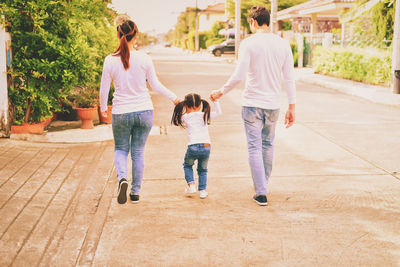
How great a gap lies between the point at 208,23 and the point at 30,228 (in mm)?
102476

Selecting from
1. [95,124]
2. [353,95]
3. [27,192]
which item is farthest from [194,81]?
[27,192]

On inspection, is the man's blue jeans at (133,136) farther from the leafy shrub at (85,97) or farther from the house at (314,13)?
the house at (314,13)

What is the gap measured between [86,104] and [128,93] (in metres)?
4.55

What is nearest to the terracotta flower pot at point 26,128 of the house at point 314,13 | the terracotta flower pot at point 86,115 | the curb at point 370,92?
the terracotta flower pot at point 86,115

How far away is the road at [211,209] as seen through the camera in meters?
3.95

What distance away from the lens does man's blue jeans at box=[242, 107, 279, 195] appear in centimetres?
501

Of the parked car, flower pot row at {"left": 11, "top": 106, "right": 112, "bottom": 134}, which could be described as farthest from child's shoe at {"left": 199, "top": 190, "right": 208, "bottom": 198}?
the parked car

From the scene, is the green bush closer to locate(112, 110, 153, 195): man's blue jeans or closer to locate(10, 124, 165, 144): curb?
locate(10, 124, 165, 144): curb

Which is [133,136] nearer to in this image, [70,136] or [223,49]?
[70,136]

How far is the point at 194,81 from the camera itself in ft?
62.6

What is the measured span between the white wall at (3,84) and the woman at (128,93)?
3769mm

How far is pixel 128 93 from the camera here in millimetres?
4801

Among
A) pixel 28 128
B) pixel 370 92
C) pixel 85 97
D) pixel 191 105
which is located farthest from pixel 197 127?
pixel 370 92

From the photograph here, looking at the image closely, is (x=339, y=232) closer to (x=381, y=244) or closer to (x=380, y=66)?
(x=381, y=244)
